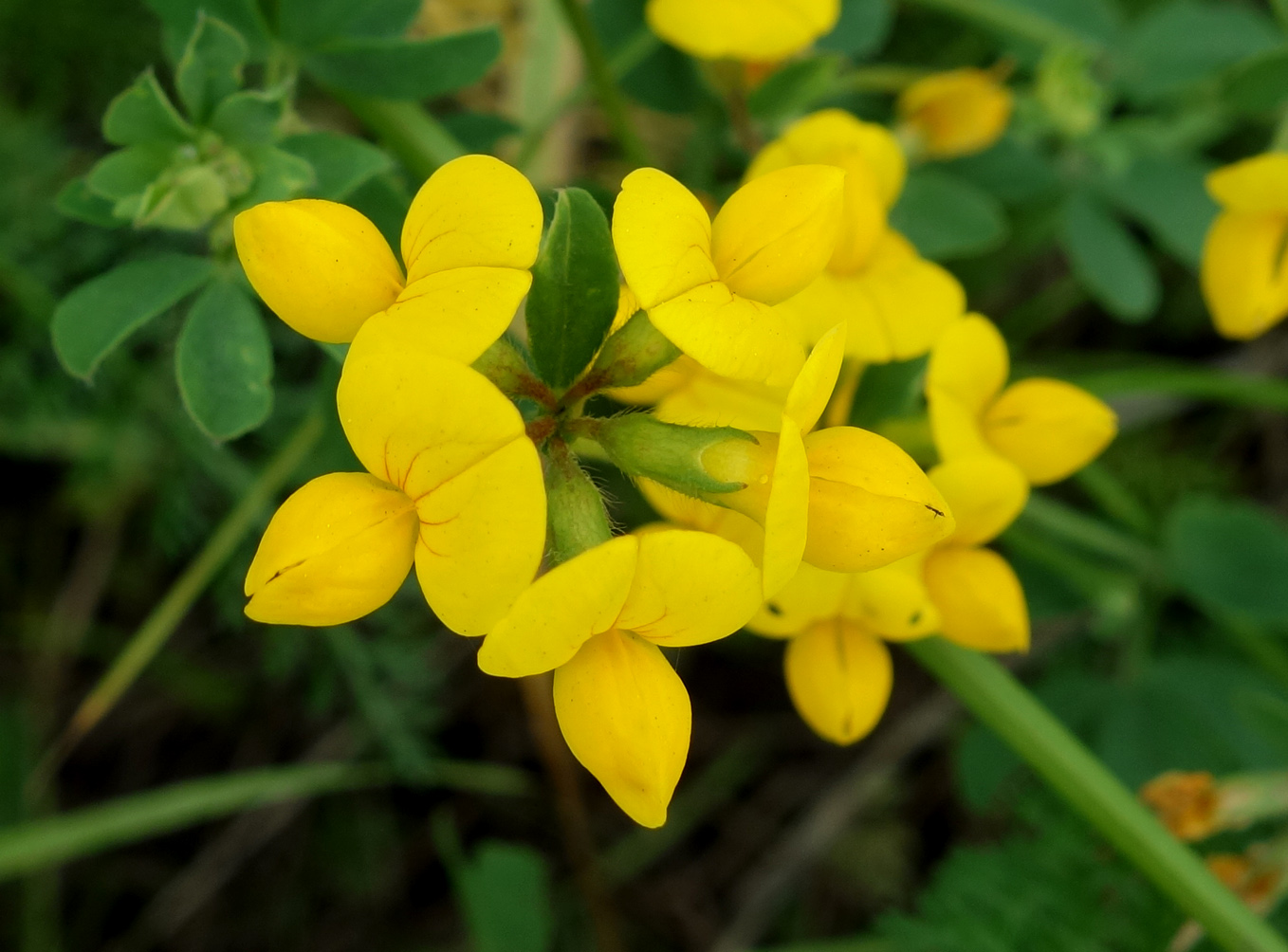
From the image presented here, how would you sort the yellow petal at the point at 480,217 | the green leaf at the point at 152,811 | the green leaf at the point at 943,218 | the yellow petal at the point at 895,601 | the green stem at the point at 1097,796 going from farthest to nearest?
the green leaf at the point at 152,811
the green leaf at the point at 943,218
the green stem at the point at 1097,796
the yellow petal at the point at 895,601
the yellow petal at the point at 480,217

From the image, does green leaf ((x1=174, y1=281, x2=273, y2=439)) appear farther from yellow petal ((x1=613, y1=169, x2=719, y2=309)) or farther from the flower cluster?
yellow petal ((x1=613, y1=169, x2=719, y2=309))

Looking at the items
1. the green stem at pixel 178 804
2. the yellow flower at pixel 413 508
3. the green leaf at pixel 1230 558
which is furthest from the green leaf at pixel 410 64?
the green leaf at pixel 1230 558

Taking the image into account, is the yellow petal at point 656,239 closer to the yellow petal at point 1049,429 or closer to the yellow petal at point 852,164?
the yellow petal at point 852,164

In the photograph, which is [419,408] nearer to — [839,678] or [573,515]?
[573,515]

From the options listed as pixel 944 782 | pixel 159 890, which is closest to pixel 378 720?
pixel 159 890

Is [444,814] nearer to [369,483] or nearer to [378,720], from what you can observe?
[378,720]

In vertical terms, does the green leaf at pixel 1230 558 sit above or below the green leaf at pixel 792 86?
below

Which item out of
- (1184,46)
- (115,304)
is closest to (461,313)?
(115,304)
